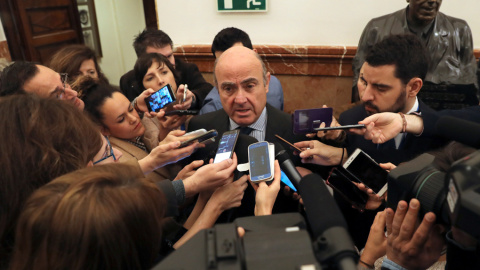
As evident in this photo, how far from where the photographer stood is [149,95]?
2.07 metres

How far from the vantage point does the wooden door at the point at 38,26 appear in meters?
4.05

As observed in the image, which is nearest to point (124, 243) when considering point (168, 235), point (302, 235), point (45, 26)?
point (302, 235)

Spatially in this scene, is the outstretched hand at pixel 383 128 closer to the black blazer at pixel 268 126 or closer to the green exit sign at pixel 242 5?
the black blazer at pixel 268 126

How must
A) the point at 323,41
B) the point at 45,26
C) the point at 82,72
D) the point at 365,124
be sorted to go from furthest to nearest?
the point at 45,26
the point at 323,41
the point at 82,72
the point at 365,124

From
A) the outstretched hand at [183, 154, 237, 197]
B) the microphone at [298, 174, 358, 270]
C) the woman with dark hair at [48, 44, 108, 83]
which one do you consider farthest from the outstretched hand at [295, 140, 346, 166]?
the woman with dark hair at [48, 44, 108, 83]

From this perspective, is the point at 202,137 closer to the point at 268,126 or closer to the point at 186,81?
the point at 268,126

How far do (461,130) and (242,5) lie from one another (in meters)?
2.92

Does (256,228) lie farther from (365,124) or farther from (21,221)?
(365,124)

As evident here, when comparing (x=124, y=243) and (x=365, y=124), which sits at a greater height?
(x=124, y=243)

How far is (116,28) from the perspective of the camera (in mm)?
5887

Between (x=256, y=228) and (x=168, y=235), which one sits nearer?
(x=256, y=228)

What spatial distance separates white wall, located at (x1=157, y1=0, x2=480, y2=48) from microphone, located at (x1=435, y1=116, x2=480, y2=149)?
2.63 m

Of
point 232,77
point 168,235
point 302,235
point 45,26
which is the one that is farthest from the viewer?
point 45,26

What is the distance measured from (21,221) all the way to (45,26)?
474 cm
